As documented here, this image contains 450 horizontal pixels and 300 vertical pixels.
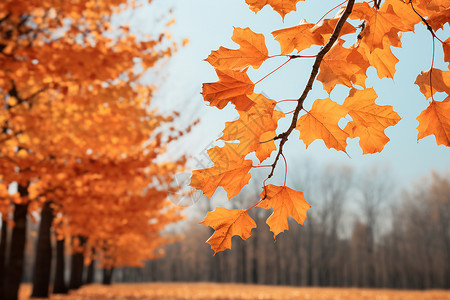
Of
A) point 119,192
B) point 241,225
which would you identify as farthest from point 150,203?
point 241,225

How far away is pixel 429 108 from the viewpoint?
3.52 ft

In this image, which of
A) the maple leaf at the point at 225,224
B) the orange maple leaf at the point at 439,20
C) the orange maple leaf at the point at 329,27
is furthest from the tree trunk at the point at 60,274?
the orange maple leaf at the point at 439,20

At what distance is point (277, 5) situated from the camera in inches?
41.8

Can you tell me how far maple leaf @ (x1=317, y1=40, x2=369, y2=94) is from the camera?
1055 millimetres

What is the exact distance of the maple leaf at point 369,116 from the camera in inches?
39.5

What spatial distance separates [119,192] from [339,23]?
9539 millimetres

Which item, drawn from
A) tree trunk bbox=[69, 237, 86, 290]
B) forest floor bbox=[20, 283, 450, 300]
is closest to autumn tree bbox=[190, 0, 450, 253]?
forest floor bbox=[20, 283, 450, 300]

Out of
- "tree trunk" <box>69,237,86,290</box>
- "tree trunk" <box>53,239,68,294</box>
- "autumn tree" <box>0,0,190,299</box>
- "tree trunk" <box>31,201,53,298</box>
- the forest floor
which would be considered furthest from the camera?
"tree trunk" <box>69,237,86,290</box>

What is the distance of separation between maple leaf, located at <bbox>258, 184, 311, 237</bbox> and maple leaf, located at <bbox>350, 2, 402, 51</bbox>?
45 centimetres

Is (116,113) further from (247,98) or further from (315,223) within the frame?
(315,223)

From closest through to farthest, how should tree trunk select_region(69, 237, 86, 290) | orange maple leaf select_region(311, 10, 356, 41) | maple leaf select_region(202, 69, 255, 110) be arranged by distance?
maple leaf select_region(202, 69, 255, 110)
orange maple leaf select_region(311, 10, 356, 41)
tree trunk select_region(69, 237, 86, 290)

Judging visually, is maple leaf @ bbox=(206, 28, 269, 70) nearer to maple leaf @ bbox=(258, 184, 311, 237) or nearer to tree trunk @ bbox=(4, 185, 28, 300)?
maple leaf @ bbox=(258, 184, 311, 237)

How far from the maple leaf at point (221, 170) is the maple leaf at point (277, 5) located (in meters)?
0.41

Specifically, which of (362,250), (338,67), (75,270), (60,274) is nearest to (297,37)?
(338,67)
